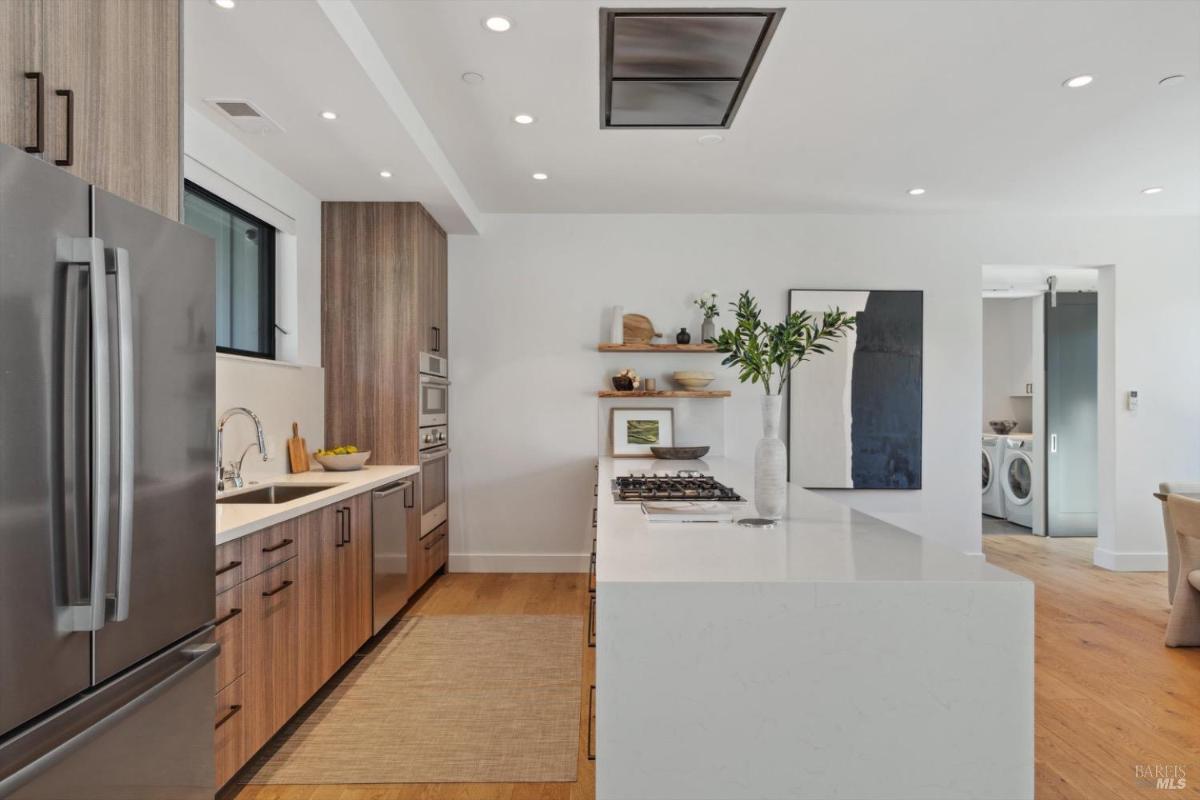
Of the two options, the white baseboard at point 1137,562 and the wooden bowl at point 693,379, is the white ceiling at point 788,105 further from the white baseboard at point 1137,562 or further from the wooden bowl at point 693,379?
the white baseboard at point 1137,562

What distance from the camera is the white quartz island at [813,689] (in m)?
1.33

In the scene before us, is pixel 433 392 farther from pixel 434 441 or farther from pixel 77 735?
pixel 77 735

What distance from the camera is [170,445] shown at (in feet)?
4.76

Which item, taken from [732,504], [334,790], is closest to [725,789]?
[732,504]

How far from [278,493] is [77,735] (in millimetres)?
2067

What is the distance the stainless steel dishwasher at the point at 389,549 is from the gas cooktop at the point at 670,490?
1.22m

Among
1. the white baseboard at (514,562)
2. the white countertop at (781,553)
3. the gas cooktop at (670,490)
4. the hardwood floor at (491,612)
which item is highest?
the gas cooktop at (670,490)

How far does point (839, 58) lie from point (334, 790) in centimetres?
312

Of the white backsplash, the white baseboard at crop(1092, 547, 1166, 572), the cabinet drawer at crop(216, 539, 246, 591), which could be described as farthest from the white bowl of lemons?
the white baseboard at crop(1092, 547, 1166, 572)

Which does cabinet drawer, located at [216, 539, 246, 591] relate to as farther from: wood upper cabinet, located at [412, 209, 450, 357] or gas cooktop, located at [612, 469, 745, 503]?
wood upper cabinet, located at [412, 209, 450, 357]

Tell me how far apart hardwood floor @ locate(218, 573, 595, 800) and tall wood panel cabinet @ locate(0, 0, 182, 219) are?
69.0 inches

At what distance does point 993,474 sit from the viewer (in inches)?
282

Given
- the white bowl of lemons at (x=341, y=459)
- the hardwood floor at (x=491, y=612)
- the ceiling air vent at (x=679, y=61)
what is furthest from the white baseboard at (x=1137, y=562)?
the white bowl of lemons at (x=341, y=459)

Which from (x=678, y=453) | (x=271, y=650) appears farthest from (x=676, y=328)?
(x=271, y=650)
